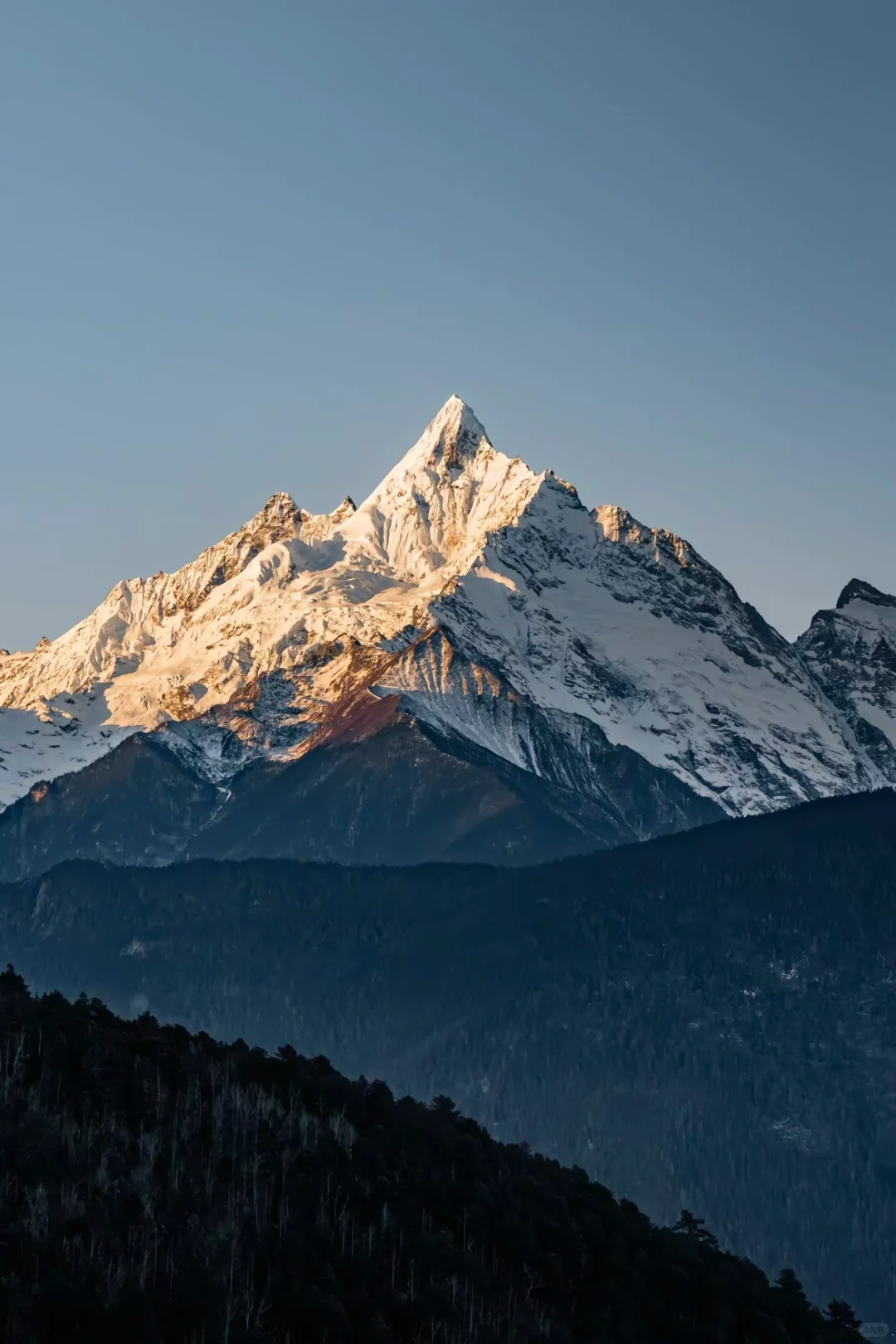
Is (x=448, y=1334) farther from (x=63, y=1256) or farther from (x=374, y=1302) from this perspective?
(x=63, y=1256)

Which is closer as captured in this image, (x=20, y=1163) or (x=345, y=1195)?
(x=20, y=1163)

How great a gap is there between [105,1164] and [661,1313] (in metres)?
47.0

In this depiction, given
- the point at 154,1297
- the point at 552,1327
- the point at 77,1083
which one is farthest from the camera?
the point at 77,1083

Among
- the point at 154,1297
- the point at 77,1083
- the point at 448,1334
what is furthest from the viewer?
the point at 77,1083

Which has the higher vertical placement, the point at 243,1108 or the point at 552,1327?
the point at 243,1108

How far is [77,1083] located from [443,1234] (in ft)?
101

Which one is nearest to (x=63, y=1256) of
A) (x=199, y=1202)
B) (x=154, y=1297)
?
(x=154, y=1297)

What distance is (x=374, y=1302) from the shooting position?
169000mm

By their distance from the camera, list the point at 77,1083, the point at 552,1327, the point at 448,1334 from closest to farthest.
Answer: the point at 448,1334
the point at 552,1327
the point at 77,1083

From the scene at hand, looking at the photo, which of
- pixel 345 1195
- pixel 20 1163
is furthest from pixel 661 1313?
pixel 20 1163

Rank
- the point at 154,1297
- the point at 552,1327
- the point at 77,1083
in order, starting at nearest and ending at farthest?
the point at 154,1297, the point at 552,1327, the point at 77,1083

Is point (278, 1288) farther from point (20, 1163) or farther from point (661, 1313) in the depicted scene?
point (661, 1313)

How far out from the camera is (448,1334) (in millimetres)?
169000

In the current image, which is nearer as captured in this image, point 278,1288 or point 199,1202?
point 278,1288
